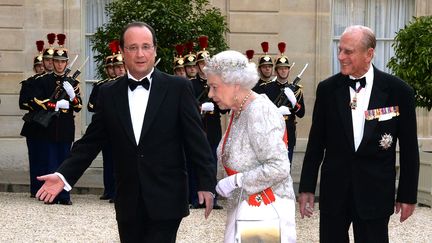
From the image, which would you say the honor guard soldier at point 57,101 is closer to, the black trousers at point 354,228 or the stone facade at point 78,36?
the stone facade at point 78,36

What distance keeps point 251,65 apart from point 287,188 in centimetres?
64

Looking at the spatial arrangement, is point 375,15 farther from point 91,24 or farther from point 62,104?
point 62,104

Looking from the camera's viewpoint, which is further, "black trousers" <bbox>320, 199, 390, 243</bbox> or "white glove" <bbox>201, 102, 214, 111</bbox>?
"white glove" <bbox>201, 102, 214, 111</bbox>

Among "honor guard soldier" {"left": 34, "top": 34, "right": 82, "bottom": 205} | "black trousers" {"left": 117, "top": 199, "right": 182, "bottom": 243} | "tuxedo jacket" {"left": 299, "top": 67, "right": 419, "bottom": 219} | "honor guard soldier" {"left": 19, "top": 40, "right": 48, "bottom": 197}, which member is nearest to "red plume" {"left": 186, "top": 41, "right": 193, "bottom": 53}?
"honor guard soldier" {"left": 34, "top": 34, "right": 82, "bottom": 205}

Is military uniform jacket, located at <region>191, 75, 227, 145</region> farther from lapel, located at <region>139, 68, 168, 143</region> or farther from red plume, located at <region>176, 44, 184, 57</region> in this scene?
lapel, located at <region>139, 68, 168, 143</region>

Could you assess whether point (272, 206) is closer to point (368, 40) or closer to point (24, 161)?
point (368, 40)

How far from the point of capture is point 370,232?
5.71 meters

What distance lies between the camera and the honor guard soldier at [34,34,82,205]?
39.6 feet

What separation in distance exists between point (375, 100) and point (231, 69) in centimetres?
99

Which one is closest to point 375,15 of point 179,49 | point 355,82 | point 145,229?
point 179,49

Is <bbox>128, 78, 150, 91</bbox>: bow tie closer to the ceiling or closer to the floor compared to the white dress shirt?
closer to the ceiling

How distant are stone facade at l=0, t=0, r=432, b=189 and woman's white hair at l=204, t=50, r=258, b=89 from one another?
10.3 m

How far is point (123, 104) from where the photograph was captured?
5.55 meters

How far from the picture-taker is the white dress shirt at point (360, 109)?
18.8ft
